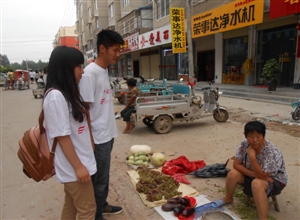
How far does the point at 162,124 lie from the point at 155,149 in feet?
3.61

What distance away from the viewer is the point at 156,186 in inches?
128

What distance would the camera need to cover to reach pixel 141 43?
65.0 feet

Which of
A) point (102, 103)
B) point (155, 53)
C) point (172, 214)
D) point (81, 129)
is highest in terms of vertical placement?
point (155, 53)

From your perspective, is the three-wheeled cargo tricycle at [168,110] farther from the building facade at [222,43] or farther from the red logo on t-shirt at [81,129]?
the red logo on t-shirt at [81,129]

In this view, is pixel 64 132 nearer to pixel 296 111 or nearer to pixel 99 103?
pixel 99 103

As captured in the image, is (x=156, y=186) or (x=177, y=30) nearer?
(x=156, y=186)

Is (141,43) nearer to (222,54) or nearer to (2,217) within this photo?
(222,54)

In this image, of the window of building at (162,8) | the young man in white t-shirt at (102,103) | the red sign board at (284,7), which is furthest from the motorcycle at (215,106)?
the window of building at (162,8)

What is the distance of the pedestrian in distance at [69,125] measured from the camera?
1.61 meters

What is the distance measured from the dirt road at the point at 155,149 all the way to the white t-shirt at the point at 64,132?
1.24 meters

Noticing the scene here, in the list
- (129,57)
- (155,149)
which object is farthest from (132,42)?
(155,149)

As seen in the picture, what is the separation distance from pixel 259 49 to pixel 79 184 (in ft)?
40.6

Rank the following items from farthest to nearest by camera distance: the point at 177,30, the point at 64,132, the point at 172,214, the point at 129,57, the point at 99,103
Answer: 1. the point at 129,57
2. the point at 177,30
3. the point at 172,214
4. the point at 99,103
5. the point at 64,132

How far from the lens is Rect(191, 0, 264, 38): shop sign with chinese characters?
9492 millimetres
